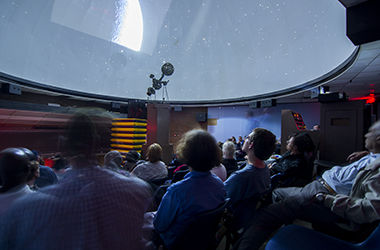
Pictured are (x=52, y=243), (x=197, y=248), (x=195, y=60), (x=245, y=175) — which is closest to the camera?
(x=52, y=243)

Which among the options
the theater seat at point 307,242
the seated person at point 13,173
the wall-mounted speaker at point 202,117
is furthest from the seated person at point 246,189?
the wall-mounted speaker at point 202,117

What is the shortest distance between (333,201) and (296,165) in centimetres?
111

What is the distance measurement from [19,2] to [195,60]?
6.42 metres

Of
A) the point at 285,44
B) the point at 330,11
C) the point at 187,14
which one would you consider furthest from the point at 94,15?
the point at 330,11

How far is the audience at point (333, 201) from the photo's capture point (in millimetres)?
1160

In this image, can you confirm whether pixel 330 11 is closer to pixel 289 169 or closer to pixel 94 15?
pixel 289 169

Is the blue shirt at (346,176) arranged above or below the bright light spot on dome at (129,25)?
below

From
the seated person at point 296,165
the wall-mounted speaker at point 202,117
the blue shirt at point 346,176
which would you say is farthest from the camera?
the wall-mounted speaker at point 202,117

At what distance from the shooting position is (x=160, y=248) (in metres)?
1.19

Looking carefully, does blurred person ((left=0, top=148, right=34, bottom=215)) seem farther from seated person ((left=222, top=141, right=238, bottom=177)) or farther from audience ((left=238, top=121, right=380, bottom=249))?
seated person ((left=222, top=141, right=238, bottom=177))

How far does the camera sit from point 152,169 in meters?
2.51

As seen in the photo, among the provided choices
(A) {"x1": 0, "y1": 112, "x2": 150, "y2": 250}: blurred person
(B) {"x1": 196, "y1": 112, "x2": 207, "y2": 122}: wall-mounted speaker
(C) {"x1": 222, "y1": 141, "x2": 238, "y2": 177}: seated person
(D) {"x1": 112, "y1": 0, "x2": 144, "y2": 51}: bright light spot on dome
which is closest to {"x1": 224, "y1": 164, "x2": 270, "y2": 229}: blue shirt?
(A) {"x1": 0, "y1": 112, "x2": 150, "y2": 250}: blurred person

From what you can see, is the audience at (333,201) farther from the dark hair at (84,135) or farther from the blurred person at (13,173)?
the blurred person at (13,173)

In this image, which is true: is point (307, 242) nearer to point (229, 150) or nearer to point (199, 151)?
point (199, 151)
